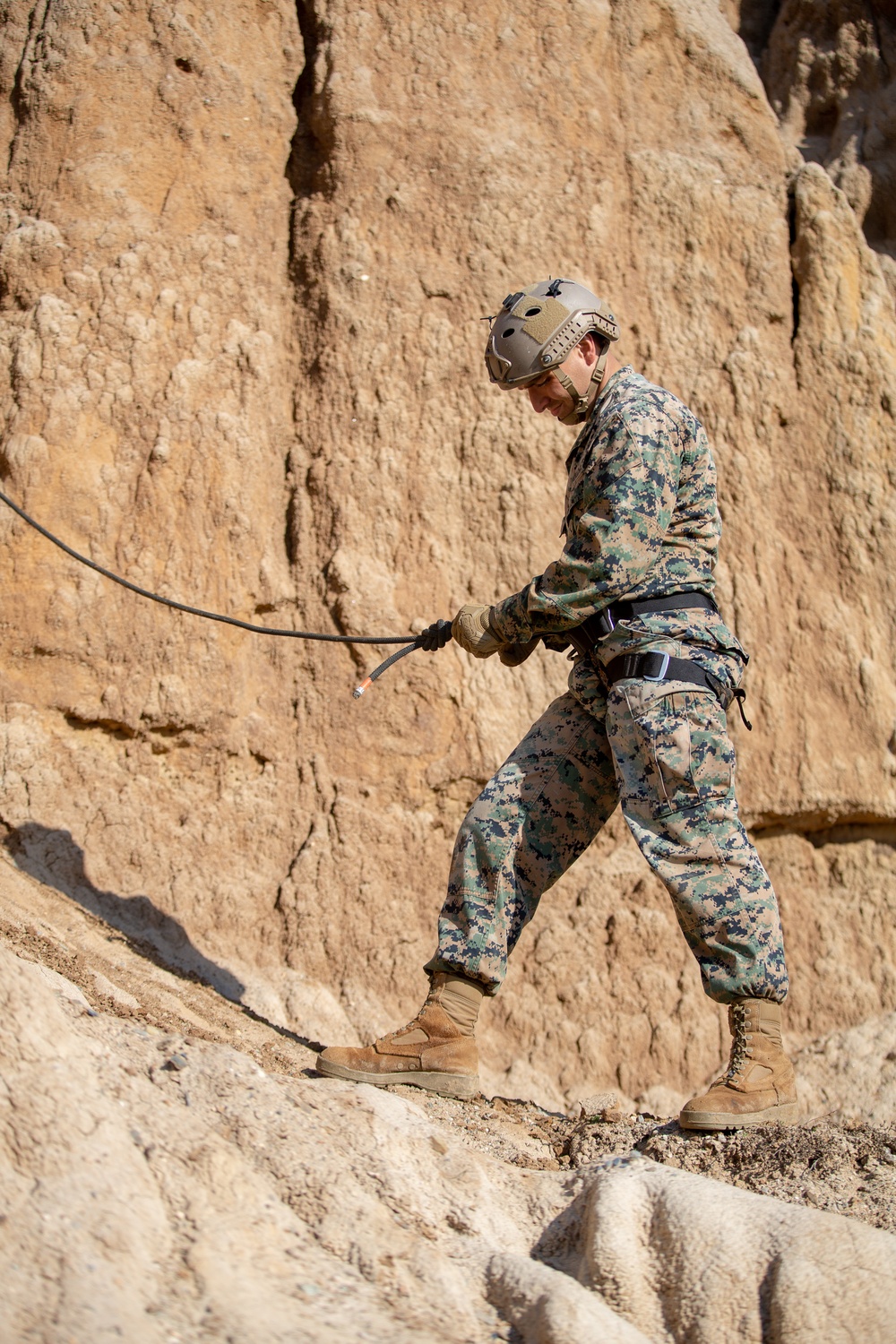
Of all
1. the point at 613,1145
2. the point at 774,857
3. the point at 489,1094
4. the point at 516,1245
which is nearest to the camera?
the point at 516,1245

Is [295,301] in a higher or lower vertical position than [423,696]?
higher

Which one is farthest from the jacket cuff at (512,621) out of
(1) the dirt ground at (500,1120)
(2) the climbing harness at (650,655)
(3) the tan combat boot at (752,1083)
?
(1) the dirt ground at (500,1120)

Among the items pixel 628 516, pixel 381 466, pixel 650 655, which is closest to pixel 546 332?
pixel 628 516

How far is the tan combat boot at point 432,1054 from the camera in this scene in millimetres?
2980

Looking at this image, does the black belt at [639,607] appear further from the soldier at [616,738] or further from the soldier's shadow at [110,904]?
the soldier's shadow at [110,904]

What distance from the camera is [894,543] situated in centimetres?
492

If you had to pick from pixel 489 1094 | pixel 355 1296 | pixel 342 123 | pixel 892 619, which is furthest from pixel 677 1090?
pixel 342 123

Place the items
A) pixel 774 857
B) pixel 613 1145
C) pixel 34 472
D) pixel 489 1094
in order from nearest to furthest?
pixel 613 1145
pixel 489 1094
pixel 34 472
pixel 774 857

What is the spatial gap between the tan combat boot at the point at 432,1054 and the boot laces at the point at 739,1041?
2.02ft

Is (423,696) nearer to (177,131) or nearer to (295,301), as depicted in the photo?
(295,301)

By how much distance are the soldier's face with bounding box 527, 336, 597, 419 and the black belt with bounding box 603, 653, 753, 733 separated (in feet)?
2.30

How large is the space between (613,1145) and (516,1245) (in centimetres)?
74

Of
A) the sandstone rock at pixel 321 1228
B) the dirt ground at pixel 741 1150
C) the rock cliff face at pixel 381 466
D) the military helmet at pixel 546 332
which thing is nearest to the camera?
the sandstone rock at pixel 321 1228

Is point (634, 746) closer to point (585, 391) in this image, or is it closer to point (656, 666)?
point (656, 666)
